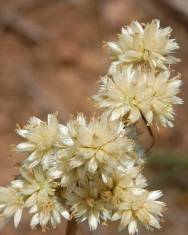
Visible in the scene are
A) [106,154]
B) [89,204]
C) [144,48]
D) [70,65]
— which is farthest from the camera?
[70,65]

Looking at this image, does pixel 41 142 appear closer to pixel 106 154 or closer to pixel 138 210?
pixel 106 154

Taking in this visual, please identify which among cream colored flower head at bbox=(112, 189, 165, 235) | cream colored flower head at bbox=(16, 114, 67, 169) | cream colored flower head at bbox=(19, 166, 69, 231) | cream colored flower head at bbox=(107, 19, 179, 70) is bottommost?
cream colored flower head at bbox=(112, 189, 165, 235)

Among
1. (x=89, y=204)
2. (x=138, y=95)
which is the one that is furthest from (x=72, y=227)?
(x=138, y=95)

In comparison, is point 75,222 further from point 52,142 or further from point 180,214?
point 180,214

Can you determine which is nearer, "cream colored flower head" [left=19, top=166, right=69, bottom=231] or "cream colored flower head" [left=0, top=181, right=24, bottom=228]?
"cream colored flower head" [left=19, top=166, right=69, bottom=231]

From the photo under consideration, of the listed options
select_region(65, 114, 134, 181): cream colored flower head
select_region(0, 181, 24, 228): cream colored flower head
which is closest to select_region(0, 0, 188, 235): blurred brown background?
select_region(0, 181, 24, 228): cream colored flower head

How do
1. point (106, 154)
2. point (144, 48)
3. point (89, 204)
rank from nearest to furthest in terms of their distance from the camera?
1. point (106, 154)
2. point (89, 204)
3. point (144, 48)

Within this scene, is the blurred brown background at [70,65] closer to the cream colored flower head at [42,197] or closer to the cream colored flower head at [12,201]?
the cream colored flower head at [12,201]

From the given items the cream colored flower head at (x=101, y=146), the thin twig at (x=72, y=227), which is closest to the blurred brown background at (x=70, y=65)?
the thin twig at (x=72, y=227)

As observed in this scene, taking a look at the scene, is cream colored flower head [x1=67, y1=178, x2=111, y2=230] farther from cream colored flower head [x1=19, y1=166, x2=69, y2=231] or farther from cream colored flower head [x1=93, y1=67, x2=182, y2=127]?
cream colored flower head [x1=93, y1=67, x2=182, y2=127]
